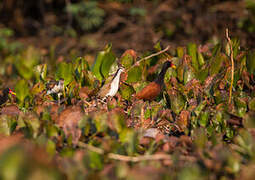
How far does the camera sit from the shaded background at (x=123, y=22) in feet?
28.3

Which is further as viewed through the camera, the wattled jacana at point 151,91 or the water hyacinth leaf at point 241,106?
the wattled jacana at point 151,91

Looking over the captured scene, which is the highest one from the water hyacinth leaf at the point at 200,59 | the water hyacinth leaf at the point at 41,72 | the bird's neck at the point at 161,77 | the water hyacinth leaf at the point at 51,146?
the water hyacinth leaf at the point at 200,59

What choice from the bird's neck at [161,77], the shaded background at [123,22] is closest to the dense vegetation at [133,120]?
the bird's neck at [161,77]

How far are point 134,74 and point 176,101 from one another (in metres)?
0.68

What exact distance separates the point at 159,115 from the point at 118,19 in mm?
7668

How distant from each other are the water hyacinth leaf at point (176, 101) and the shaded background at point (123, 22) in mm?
5882

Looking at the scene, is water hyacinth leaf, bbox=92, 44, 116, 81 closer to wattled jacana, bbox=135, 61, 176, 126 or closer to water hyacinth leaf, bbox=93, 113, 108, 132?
wattled jacana, bbox=135, 61, 176, 126

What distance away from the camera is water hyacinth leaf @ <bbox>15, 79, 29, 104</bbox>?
2.64m

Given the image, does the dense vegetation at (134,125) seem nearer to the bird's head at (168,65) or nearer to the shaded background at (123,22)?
the bird's head at (168,65)

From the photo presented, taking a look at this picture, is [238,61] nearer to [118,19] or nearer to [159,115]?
[159,115]

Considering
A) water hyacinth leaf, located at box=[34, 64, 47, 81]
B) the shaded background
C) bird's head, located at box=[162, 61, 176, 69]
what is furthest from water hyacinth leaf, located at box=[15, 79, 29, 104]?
the shaded background

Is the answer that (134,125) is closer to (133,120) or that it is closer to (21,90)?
(133,120)

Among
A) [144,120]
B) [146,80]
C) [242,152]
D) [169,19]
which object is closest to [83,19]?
[169,19]

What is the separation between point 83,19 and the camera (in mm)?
9672
